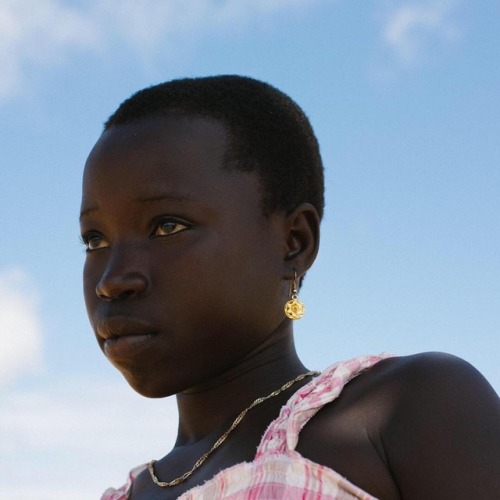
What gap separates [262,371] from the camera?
310 cm

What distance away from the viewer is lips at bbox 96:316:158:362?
2.90m

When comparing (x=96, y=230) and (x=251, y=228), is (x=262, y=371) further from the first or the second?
(x=96, y=230)

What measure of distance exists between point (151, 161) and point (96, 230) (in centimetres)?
31

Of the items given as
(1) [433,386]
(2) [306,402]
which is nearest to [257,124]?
(2) [306,402]

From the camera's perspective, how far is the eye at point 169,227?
2.95 m

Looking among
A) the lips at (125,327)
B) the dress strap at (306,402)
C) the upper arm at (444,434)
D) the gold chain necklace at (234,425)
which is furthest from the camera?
the gold chain necklace at (234,425)

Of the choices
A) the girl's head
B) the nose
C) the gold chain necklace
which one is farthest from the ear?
the nose

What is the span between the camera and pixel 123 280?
9.55ft

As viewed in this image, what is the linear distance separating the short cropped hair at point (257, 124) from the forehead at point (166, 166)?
5 cm

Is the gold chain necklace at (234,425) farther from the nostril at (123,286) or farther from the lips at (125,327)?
the nostril at (123,286)

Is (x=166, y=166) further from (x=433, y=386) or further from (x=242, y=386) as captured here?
(x=433, y=386)

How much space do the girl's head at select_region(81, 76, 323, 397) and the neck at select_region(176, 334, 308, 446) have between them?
38 mm

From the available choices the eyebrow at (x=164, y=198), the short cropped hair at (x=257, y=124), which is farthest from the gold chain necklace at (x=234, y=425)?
the eyebrow at (x=164, y=198)

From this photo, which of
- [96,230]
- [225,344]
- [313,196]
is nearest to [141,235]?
[96,230]
